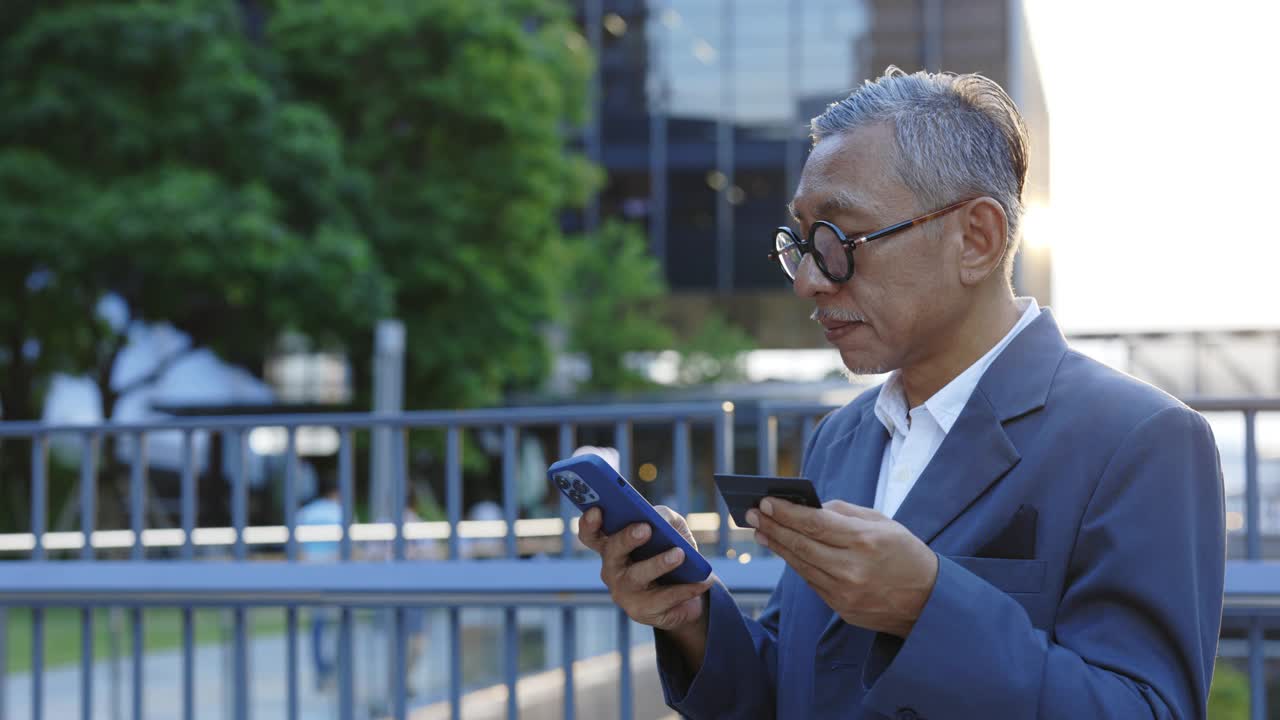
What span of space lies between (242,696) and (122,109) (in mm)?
14560

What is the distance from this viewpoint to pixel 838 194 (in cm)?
185

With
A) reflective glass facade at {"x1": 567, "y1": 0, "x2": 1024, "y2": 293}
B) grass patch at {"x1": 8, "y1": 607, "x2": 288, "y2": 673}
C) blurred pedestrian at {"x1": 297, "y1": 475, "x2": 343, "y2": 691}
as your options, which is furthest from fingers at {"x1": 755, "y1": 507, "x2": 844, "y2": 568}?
reflective glass facade at {"x1": 567, "y1": 0, "x2": 1024, "y2": 293}

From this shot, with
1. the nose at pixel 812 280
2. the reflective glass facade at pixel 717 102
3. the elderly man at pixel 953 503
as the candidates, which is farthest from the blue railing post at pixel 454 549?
the reflective glass facade at pixel 717 102

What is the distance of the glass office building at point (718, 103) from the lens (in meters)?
33.8

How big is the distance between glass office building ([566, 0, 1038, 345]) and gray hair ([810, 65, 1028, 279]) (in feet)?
105

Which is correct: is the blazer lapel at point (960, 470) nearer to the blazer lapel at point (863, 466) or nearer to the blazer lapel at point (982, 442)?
the blazer lapel at point (982, 442)

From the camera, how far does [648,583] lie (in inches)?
78.9

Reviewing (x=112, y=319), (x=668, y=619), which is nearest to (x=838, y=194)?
(x=668, y=619)

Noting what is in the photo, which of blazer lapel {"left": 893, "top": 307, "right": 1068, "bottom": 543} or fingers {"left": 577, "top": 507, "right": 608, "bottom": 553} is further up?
blazer lapel {"left": 893, "top": 307, "right": 1068, "bottom": 543}

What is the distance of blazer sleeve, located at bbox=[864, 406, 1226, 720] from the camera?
1.56m

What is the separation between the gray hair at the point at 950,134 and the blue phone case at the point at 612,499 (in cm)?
54

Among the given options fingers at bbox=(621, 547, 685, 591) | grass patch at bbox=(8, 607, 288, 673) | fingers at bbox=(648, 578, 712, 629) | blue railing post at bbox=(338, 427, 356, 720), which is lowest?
grass patch at bbox=(8, 607, 288, 673)

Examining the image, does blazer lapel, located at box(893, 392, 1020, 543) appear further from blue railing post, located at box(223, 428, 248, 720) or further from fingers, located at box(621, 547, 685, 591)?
blue railing post, located at box(223, 428, 248, 720)

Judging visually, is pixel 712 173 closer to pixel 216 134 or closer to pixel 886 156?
pixel 216 134
